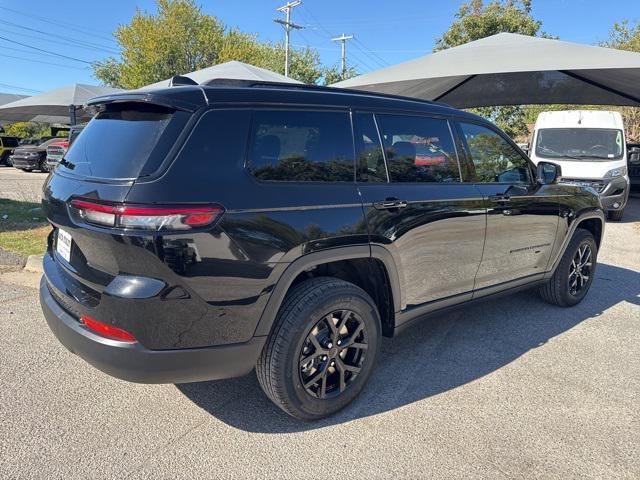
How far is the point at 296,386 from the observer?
2510mm

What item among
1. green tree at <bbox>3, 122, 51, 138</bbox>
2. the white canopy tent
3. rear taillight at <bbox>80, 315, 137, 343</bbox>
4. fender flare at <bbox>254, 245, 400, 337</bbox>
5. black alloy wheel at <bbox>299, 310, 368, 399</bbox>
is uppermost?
the white canopy tent

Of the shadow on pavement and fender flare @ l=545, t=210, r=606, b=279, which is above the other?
fender flare @ l=545, t=210, r=606, b=279

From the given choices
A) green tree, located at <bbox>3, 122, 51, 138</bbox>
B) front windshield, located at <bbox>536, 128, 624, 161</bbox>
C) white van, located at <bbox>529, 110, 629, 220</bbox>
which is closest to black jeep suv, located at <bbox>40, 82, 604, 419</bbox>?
white van, located at <bbox>529, 110, 629, 220</bbox>

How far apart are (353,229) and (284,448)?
1.23m

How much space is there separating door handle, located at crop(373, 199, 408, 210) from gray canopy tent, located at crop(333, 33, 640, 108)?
606 cm

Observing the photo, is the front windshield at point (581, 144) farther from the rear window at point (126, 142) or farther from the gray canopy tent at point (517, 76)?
the rear window at point (126, 142)

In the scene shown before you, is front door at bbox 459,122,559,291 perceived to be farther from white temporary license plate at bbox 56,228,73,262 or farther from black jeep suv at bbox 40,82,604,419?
white temporary license plate at bbox 56,228,73,262

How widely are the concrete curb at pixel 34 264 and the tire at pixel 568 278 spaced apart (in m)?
5.47

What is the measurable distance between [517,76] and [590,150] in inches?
102

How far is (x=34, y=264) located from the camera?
17.4 ft

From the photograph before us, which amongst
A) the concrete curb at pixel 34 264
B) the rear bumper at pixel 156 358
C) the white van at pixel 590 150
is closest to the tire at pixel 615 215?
the white van at pixel 590 150

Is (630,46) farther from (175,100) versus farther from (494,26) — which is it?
(175,100)

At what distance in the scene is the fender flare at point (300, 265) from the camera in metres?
2.32

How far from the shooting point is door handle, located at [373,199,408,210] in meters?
2.76
